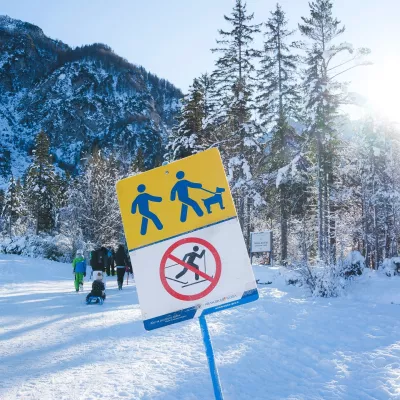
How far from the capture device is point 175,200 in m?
2.45

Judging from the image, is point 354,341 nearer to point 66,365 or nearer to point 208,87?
point 66,365

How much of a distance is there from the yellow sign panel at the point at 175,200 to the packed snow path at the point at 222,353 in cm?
233

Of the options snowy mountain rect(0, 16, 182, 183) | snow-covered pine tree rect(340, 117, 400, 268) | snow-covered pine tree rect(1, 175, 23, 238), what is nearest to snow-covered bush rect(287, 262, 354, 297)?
snow-covered pine tree rect(340, 117, 400, 268)

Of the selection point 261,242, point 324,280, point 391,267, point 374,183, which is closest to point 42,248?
point 261,242

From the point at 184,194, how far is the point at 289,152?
27.7 meters

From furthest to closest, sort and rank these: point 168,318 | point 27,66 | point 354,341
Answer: point 27,66 < point 354,341 < point 168,318

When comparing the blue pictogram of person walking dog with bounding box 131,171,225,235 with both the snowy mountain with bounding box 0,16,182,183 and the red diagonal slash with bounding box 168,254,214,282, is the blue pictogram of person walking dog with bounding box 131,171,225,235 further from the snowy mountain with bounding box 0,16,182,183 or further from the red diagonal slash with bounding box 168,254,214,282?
the snowy mountain with bounding box 0,16,182,183

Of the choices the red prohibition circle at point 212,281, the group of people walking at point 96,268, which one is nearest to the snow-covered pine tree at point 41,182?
the group of people walking at point 96,268

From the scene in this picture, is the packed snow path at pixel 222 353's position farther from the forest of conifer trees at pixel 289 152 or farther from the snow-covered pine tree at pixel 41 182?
the snow-covered pine tree at pixel 41 182

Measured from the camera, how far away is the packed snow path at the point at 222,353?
4.07 m

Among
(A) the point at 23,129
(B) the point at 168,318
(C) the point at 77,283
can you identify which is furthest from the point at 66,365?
(A) the point at 23,129

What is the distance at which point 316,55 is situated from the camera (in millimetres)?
19938

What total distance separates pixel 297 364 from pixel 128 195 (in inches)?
144

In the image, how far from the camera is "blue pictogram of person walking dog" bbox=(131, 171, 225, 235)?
7.98 feet
